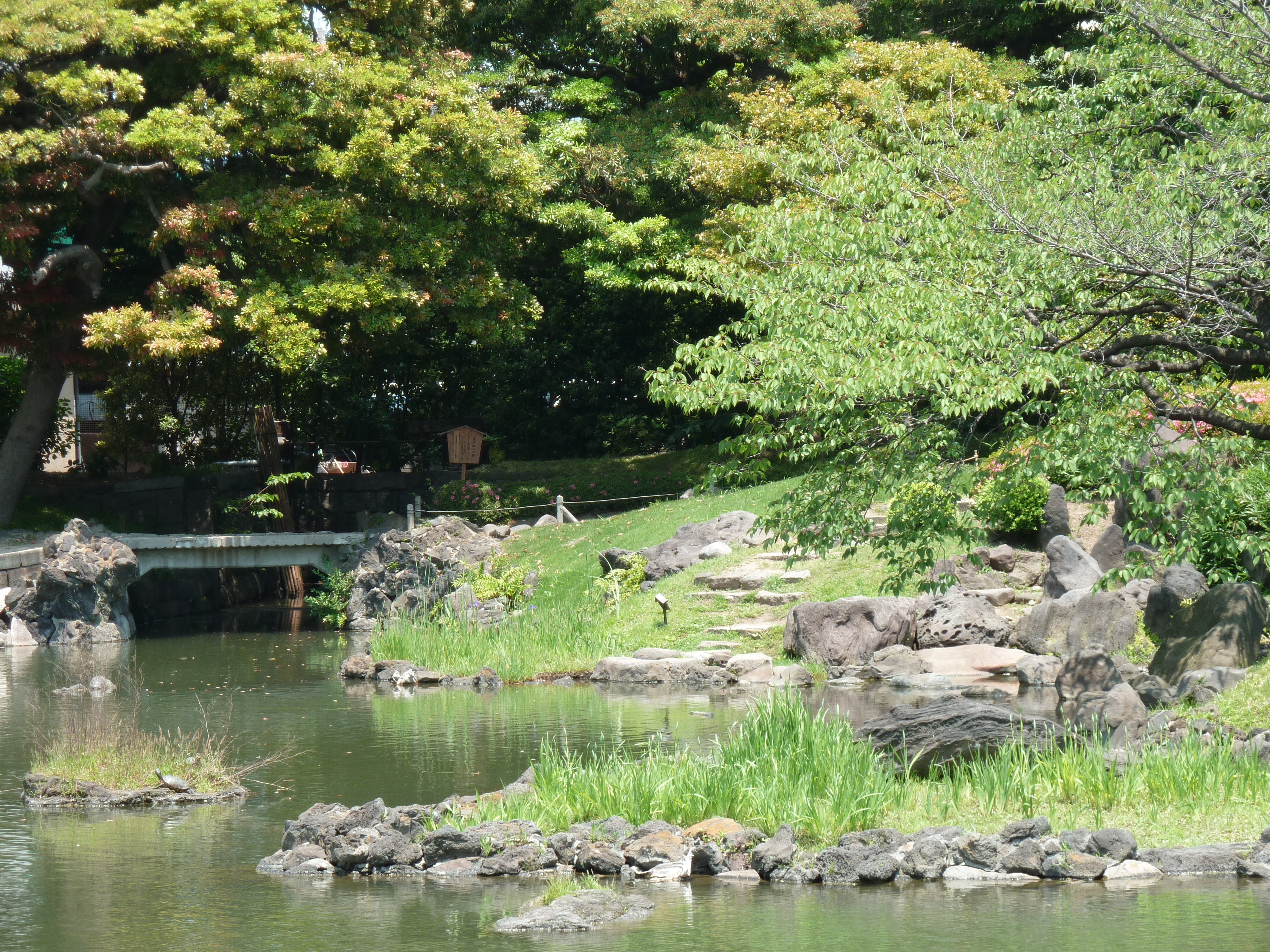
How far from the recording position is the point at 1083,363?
8.94 metres

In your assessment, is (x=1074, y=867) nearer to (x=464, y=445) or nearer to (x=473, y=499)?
(x=473, y=499)

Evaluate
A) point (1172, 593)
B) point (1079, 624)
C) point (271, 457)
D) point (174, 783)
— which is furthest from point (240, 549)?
point (1172, 593)

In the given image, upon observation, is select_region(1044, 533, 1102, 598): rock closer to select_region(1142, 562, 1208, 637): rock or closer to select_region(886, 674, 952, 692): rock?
select_region(1142, 562, 1208, 637): rock

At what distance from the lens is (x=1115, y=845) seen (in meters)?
7.62

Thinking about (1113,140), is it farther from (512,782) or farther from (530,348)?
(530,348)

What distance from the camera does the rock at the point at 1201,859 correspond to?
7.50 metres

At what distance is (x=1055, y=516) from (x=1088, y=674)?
15.8 ft

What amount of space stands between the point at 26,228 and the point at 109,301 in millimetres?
3072

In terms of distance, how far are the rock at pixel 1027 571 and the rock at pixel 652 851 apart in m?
10.1

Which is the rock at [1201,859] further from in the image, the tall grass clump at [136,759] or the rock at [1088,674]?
the tall grass clump at [136,759]

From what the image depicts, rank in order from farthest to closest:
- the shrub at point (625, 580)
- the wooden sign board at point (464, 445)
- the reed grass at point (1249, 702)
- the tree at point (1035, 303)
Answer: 1. the wooden sign board at point (464, 445)
2. the shrub at point (625, 580)
3. the reed grass at point (1249, 702)
4. the tree at point (1035, 303)

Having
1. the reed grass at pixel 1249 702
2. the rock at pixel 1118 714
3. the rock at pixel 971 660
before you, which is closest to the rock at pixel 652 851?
the rock at pixel 1118 714

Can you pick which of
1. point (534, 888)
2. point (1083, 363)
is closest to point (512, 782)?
point (534, 888)

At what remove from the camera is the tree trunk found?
24.2 metres
